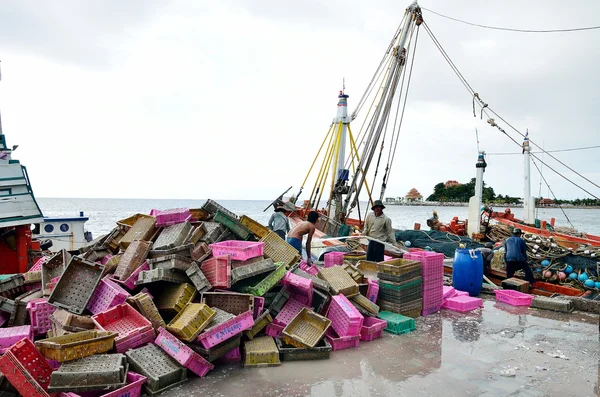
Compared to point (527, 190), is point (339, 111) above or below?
above

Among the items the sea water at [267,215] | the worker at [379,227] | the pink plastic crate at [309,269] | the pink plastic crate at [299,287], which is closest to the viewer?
the pink plastic crate at [299,287]

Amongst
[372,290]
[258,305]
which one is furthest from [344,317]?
[372,290]

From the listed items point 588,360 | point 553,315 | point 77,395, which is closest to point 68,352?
point 77,395

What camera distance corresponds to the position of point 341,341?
214 inches

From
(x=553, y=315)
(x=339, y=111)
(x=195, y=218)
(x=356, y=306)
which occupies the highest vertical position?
(x=339, y=111)

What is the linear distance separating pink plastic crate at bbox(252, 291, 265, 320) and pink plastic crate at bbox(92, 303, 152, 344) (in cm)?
130

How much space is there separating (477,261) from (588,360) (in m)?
3.43

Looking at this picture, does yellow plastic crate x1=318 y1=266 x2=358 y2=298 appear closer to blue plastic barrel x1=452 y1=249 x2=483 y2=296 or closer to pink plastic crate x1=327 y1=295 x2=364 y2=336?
pink plastic crate x1=327 y1=295 x2=364 y2=336

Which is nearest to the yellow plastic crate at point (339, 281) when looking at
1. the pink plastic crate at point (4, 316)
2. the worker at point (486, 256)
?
the pink plastic crate at point (4, 316)

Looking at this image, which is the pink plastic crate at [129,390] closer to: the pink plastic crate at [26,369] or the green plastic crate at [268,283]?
the pink plastic crate at [26,369]

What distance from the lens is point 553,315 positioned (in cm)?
732

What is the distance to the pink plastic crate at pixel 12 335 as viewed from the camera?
4.48 metres

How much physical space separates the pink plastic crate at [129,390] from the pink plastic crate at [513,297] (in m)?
6.92

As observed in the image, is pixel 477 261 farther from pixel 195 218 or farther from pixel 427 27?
pixel 427 27
